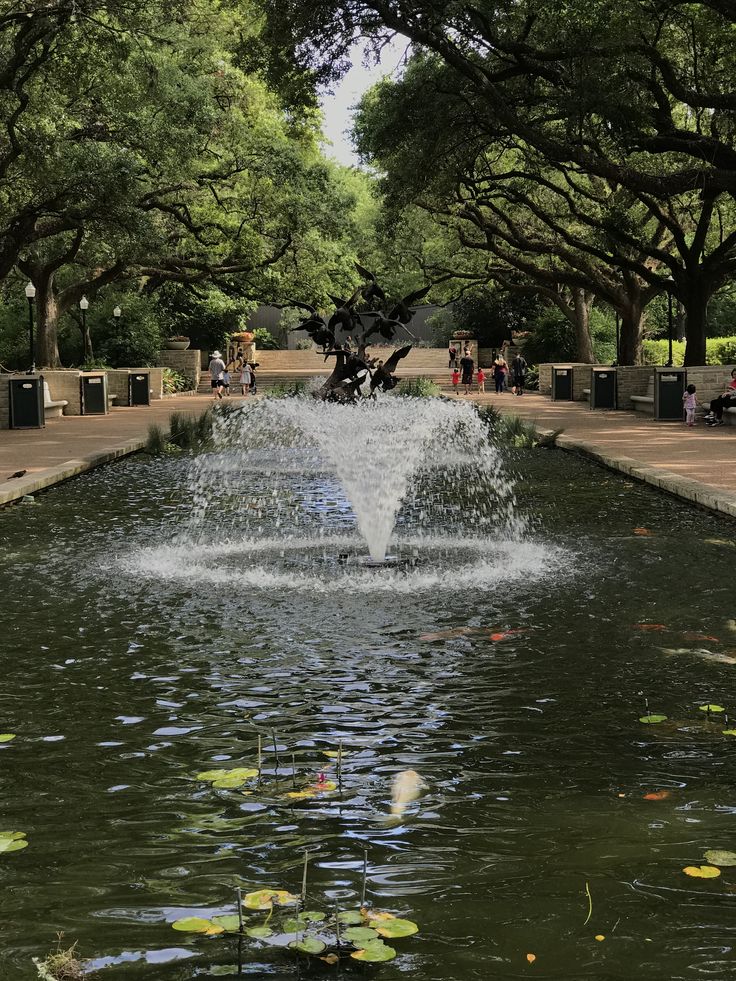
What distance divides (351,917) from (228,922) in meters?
0.38

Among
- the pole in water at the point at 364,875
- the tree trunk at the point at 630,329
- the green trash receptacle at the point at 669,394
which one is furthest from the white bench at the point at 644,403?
the pole in water at the point at 364,875

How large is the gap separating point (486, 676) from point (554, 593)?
8.30ft

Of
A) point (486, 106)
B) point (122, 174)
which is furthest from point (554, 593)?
point (122, 174)

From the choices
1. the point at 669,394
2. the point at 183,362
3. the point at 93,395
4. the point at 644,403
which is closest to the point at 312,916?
the point at 669,394

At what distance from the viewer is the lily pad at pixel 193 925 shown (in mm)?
4055

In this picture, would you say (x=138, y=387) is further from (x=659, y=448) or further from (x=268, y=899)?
(x=268, y=899)

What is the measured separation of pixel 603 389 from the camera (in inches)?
1361

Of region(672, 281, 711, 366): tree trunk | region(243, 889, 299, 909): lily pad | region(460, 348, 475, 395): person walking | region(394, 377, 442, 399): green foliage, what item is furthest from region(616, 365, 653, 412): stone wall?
region(243, 889, 299, 909): lily pad

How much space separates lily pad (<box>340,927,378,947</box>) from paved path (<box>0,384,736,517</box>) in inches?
397

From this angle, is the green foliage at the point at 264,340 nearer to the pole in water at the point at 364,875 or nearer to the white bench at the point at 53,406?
the white bench at the point at 53,406

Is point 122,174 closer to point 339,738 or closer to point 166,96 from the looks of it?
point 166,96

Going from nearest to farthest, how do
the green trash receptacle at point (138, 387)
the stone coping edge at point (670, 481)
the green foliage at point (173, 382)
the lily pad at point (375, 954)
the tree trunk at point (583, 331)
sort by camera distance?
the lily pad at point (375, 954) → the stone coping edge at point (670, 481) → the green trash receptacle at point (138, 387) → the tree trunk at point (583, 331) → the green foliage at point (173, 382)

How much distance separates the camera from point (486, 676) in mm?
7250

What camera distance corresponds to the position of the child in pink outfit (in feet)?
88.7
